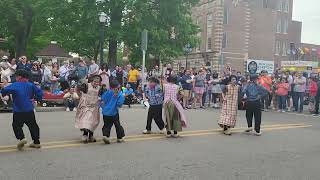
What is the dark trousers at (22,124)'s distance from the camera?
9.83 metres

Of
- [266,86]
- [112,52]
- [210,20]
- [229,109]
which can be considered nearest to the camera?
[229,109]

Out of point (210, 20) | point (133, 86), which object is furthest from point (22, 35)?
point (133, 86)

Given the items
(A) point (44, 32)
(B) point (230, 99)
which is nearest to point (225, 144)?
(B) point (230, 99)

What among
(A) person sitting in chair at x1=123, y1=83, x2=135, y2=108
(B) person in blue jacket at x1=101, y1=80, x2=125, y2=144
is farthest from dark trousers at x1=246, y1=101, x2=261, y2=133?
(A) person sitting in chair at x1=123, y1=83, x2=135, y2=108

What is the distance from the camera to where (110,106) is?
37.0 ft

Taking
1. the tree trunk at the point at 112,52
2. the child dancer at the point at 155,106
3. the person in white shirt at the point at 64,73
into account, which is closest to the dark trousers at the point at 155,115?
the child dancer at the point at 155,106

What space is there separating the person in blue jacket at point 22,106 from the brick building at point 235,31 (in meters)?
Answer: 47.4

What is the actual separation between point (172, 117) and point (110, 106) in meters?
1.96

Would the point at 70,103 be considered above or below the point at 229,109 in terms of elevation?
below

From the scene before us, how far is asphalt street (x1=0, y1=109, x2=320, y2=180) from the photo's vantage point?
8.14 meters

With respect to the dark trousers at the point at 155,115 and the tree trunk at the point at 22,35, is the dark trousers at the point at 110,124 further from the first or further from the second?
the tree trunk at the point at 22,35

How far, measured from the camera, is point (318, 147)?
472 inches

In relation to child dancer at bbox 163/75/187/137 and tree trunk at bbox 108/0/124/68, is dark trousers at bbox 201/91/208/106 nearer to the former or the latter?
child dancer at bbox 163/75/187/137

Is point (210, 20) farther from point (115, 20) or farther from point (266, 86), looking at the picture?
point (266, 86)
